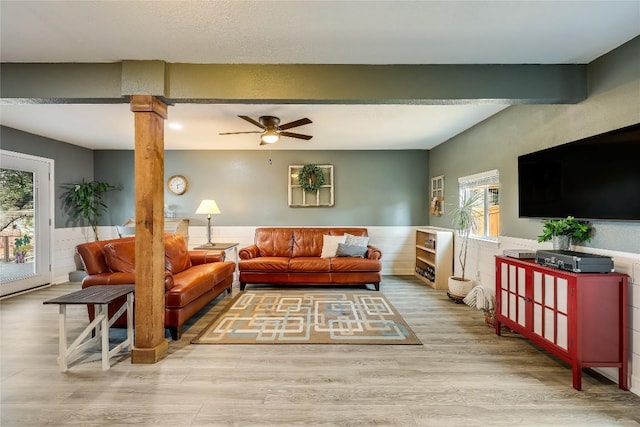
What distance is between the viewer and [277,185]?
6.20 metres

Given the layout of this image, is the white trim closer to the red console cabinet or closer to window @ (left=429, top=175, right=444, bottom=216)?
window @ (left=429, top=175, right=444, bottom=216)

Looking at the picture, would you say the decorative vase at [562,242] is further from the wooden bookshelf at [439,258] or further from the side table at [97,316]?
the side table at [97,316]

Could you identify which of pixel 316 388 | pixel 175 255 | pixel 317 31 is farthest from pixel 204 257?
pixel 317 31

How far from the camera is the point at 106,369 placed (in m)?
2.51

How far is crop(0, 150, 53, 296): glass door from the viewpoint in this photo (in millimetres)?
4570

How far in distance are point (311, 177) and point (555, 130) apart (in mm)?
3907

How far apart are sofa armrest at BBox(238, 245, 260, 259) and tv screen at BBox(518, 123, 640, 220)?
12.8 feet

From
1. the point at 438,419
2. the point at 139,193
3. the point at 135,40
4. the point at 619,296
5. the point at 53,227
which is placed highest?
the point at 135,40

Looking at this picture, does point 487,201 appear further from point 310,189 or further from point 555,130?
point 310,189

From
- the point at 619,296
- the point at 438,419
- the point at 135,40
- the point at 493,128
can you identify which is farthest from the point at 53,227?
the point at 619,296

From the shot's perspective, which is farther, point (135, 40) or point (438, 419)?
point (135, 40)

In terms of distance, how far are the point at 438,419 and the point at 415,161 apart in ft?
16.3

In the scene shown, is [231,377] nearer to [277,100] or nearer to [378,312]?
[378,312]

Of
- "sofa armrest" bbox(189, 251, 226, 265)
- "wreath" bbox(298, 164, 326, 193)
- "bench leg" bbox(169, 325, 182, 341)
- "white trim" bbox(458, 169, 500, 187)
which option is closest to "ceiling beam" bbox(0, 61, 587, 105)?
"white trim" bbox(458, 169, 500, 187)
